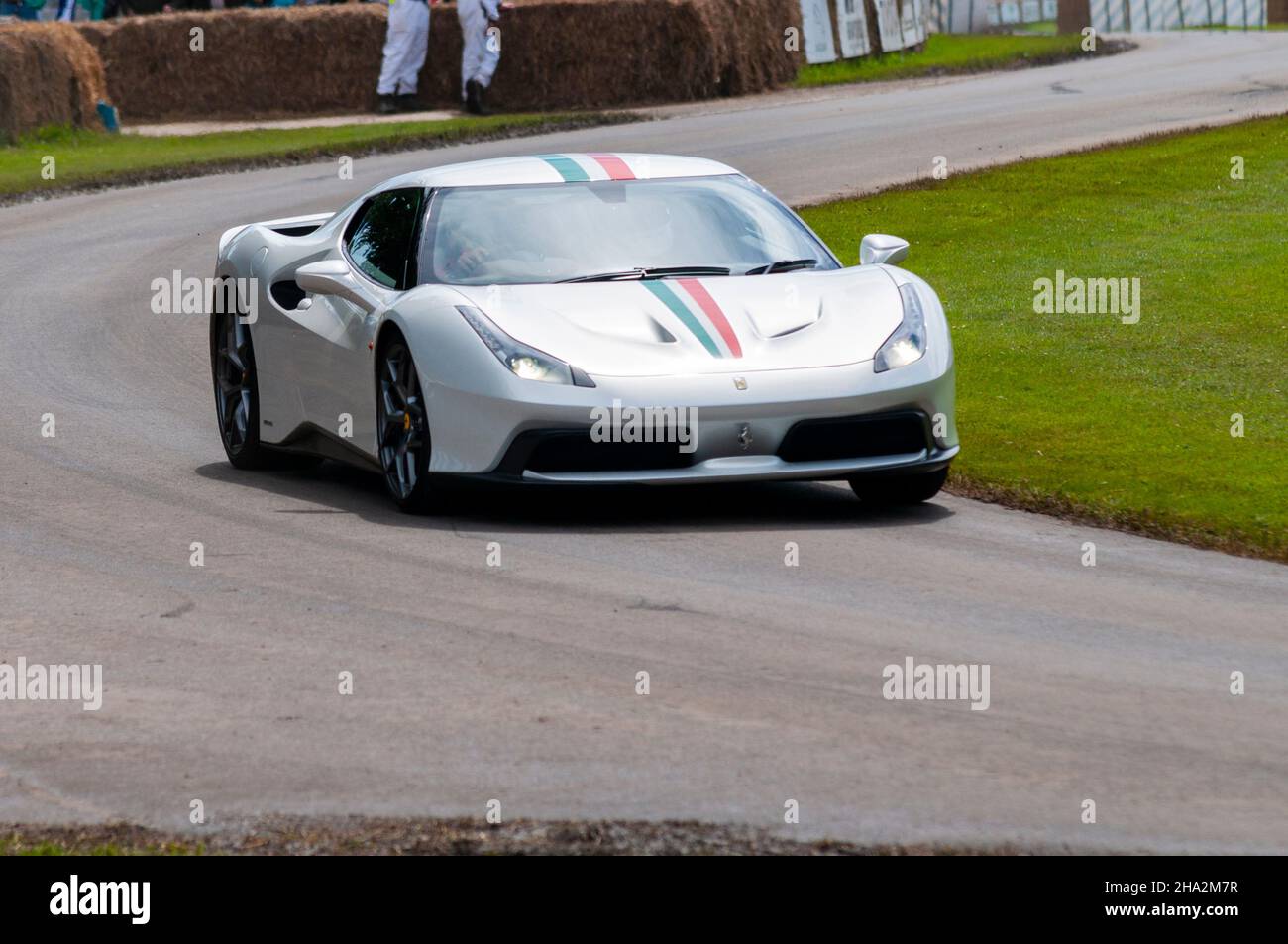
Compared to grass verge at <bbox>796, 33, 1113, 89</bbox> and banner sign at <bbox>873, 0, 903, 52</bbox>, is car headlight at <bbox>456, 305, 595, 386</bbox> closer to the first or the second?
grass verge at <bbox>796, 33, 1113, 89</bbox>

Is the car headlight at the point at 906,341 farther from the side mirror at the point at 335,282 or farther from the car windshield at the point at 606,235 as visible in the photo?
the side mirror at the point at 335,282

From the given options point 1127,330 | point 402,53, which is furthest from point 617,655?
point 402,53

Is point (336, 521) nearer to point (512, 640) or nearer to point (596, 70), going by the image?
point (512, 640)

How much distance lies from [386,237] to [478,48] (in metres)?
22.5

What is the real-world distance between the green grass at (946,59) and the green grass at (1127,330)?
42.0 ft

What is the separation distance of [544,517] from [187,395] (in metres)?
4.78

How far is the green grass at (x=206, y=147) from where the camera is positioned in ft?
86.4

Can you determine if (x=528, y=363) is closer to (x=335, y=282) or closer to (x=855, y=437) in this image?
(x=855, y=437)

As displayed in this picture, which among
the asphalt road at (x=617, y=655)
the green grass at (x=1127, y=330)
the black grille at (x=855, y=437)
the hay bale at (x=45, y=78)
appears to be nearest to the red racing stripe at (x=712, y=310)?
the black grille at (x=855, y=437)

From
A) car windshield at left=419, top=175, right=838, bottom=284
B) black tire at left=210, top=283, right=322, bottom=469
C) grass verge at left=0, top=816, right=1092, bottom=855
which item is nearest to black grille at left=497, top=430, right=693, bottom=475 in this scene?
car windshield at left=419, top=175, right=838, bottom=284

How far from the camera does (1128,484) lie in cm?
1003

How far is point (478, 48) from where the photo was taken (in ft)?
107

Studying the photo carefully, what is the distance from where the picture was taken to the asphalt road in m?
5.75
